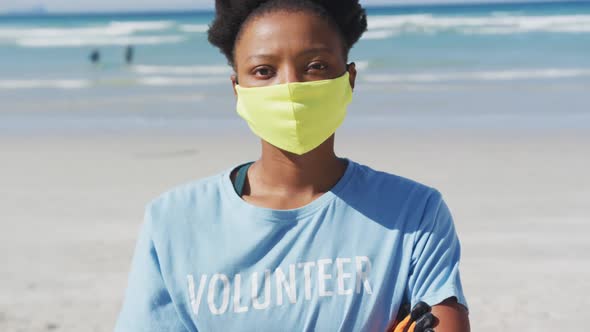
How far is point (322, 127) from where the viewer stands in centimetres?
237

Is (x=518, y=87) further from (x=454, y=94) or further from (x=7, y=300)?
(x=7, y=300)

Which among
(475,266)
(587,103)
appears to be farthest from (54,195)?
(587,103)

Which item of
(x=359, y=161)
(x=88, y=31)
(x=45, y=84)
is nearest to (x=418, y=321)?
(x=359, y=161)

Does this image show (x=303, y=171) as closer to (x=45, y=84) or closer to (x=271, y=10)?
(x=271, y=10)

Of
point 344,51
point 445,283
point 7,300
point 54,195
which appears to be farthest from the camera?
point 54,195

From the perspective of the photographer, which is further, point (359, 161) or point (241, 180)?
point (359, 161)

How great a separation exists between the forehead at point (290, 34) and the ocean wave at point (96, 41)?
33.7 m

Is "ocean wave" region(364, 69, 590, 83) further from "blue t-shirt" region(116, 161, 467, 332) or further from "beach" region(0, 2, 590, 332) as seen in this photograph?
"blue t-shirt" region(116, 161, 467, 332)

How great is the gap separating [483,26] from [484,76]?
1814 cm

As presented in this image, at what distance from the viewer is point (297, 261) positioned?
2.19 m

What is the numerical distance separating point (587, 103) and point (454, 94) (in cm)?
270

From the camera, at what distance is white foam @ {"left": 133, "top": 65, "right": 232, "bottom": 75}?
23827 millimetres

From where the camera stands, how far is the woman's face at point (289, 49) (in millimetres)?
2217

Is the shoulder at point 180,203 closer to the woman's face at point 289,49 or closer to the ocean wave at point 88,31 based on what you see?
the woman's face at point 289,49
